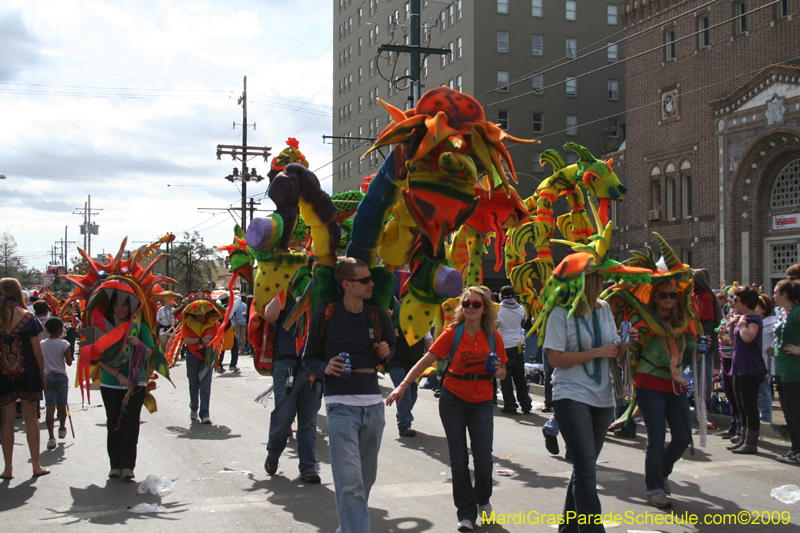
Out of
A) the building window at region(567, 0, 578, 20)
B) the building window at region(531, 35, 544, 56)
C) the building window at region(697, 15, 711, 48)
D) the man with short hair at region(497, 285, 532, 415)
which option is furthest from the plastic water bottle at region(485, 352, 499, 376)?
the building window at region(567, 0, 578, 20)

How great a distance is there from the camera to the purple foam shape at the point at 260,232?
15.8 ft

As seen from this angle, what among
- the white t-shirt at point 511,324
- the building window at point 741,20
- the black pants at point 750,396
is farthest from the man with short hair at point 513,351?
the building window at point 741,20

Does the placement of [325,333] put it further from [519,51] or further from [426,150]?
[519,51]

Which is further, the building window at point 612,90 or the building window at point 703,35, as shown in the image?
the building window at point 612,90

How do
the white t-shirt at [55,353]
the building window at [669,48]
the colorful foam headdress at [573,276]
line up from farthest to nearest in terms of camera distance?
the building window at [669,48], the white t-shirt at [55,353], the colorful foam headdress at [573,276]

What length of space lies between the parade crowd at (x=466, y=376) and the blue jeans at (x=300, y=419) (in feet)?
0.05

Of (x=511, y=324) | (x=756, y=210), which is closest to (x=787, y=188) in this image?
(x=756, y=210)

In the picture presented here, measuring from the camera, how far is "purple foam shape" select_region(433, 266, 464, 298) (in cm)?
449

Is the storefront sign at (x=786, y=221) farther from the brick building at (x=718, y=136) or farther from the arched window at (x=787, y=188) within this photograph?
the arched window at (x=787, y=188)

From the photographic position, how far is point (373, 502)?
5.80 m

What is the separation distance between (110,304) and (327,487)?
9.46 ft

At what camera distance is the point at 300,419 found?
659 centimetres

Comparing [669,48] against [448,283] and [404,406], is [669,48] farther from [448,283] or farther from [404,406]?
[448,283]

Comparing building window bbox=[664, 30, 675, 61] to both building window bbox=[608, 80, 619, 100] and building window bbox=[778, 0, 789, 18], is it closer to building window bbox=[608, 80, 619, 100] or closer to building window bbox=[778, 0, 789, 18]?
building window bbox=[778, 0, 789, 18]
